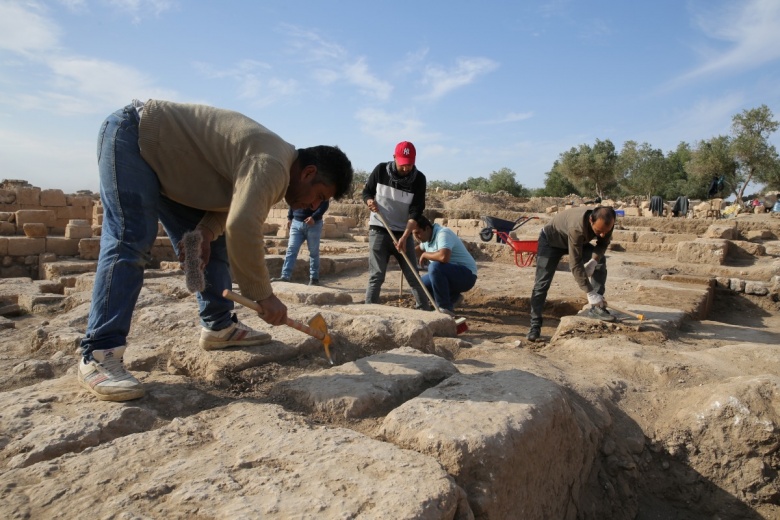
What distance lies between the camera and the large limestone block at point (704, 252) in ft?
26.3

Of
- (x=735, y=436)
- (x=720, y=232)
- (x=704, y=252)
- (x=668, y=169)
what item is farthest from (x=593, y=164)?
(x=735, y=436)

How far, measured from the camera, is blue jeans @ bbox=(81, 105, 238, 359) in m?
1.96

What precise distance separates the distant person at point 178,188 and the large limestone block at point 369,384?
0.32m

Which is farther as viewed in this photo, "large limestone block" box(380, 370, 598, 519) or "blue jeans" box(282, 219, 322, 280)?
"blue jeans" box(282, 219, 322, 280)

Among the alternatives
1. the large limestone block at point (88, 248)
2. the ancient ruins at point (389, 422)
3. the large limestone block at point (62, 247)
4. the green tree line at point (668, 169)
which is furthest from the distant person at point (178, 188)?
the green tree line at point (668, 169)

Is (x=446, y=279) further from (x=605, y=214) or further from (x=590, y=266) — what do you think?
(x=605, y=214)

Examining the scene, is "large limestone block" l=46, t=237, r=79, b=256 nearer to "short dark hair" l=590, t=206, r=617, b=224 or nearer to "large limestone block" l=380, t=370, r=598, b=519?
"short dark hair" l=590, t=206, r=617, b=224

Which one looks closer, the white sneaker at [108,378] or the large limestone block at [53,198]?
the white sneaker at [108,378]

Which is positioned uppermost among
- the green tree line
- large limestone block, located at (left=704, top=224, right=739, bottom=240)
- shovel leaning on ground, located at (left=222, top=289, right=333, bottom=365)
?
the green tree line

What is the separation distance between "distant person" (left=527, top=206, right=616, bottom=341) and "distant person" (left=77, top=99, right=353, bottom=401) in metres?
2.65

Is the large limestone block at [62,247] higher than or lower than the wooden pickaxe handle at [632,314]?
higher

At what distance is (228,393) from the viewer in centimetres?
209

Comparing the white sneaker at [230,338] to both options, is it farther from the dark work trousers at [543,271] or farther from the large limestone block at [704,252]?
the large limestone block at [704,252]

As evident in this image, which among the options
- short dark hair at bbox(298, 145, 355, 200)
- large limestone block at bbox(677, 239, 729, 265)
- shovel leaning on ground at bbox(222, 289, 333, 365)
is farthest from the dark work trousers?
large limestone block at bbox(677, 239, 729, 265)
